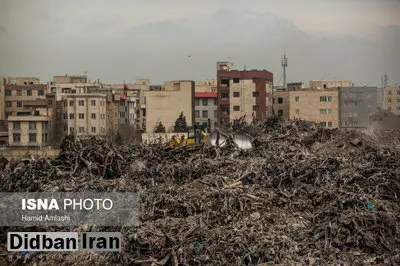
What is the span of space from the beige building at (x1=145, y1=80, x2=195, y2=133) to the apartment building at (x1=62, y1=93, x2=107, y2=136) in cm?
99

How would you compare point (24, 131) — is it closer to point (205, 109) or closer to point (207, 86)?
point (205, 109)

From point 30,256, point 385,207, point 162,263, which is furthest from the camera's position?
point 385,207

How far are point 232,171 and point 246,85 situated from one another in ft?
28.6

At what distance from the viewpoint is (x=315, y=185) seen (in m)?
4.93

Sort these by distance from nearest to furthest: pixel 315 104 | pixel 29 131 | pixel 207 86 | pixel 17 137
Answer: pixel 17 137
pixel 29 131
pixel 315 104
pixel 207 86

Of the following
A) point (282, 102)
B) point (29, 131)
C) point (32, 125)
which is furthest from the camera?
point (282, 102)

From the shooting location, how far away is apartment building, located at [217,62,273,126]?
1283 centimetres

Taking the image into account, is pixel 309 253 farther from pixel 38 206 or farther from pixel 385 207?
pixel 38 206

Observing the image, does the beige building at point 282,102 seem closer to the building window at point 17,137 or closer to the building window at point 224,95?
the building window at point 224,95

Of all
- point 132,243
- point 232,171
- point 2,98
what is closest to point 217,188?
point 232,171

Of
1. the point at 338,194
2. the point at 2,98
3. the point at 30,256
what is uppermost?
the point at 2,98

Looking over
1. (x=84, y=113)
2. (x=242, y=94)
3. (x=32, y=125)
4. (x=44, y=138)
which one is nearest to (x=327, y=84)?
(x=242, y=94)

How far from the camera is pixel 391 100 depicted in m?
8.61

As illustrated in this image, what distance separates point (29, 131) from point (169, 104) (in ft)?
15.1
